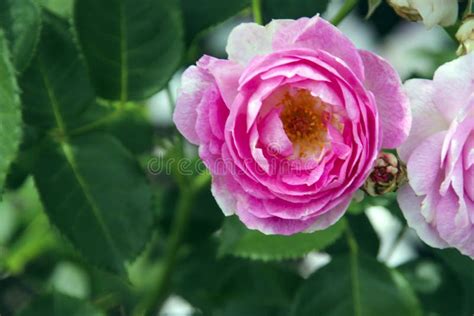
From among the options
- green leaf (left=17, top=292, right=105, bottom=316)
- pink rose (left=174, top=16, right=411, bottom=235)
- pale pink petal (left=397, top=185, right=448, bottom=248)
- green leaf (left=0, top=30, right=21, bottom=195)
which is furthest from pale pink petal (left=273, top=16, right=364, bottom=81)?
green leaf (left=17, top=292, right=105, bottom=316)

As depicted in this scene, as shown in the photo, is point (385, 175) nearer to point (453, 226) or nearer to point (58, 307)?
point (453, 226)

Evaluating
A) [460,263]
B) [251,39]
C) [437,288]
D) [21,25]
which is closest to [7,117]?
[21,25]

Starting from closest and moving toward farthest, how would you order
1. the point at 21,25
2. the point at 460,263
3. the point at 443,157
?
the point at 443,157
the point at 21,25
the point at 460,263

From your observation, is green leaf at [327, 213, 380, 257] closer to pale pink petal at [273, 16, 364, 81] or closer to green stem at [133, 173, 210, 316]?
green stem at [133, 173, 210, 316]

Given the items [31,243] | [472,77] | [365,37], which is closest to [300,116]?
[472,77]

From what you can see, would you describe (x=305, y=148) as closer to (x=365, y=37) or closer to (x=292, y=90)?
(x=292, y=90)

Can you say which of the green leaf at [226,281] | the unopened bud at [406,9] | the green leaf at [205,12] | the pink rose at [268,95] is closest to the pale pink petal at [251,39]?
the pink rose at [268,95]
